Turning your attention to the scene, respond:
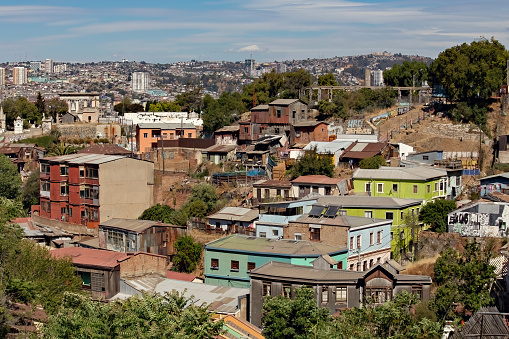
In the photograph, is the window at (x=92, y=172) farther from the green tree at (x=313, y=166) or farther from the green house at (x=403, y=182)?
the green house at (x=403, y=182)

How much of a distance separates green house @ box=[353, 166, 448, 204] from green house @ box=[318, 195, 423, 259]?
1.13 m

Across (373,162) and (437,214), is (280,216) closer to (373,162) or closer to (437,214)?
(437,214)

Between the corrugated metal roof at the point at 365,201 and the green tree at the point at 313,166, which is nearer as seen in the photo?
the corrugated metal roof at the point at 365,201

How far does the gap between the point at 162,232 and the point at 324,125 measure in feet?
41.5

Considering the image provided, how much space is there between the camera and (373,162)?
32.8 metres

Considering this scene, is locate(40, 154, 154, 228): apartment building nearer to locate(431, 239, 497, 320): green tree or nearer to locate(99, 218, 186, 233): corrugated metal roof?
locate(99, 218, 186, 233): corrugated metal roof

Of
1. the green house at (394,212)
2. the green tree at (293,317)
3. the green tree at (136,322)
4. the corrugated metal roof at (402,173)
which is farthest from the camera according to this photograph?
the corrugated metal roof at (402,173)

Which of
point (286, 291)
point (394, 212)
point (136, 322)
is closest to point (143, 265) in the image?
point (286, 291)

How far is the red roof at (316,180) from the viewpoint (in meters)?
30.9

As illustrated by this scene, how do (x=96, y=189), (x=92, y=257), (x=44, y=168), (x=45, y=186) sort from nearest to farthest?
1. (x=92, y=257)
2. (x=96, y=189)
3. (x=45, y=186)
4. (x=44, y=168)

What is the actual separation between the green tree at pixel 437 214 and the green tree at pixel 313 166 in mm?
5908

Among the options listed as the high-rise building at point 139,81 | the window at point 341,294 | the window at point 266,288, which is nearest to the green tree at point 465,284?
the window at point 341,294

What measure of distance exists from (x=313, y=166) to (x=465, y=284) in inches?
523

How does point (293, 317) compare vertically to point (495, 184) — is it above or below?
below
